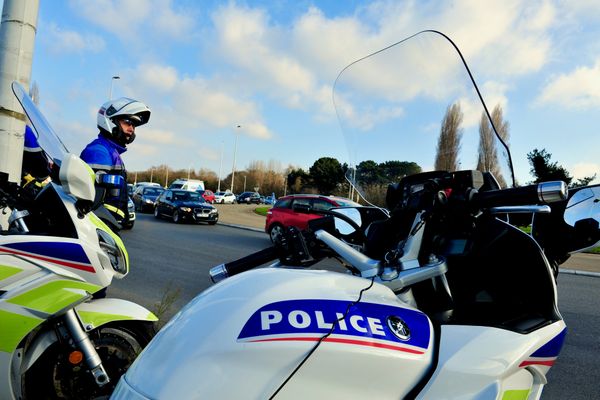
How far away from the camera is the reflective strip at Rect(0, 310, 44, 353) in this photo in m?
2.07

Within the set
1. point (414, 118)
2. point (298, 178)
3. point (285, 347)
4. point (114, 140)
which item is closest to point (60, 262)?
point (114, 140)

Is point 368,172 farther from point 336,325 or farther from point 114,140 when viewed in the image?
point 114,140

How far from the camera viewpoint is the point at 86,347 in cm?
213

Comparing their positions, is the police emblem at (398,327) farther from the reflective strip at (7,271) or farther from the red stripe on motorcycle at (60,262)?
the reflective strip at (7,271)

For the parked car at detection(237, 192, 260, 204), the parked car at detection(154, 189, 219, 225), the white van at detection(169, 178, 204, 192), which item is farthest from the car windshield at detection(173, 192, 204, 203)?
the parked car at detection(237, 192, 260, 204)

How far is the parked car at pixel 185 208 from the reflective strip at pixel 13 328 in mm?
15912

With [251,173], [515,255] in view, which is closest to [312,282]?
[515,255]

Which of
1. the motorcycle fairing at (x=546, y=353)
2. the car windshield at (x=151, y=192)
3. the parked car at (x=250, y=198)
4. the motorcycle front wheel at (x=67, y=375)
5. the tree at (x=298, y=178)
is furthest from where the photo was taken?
the parked car at (x=250, y=198)

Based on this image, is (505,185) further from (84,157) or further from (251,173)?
(251,173)

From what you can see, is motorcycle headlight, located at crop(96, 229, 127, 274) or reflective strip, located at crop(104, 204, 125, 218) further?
reflective strip, located at crop(104, 204, 125, 218)

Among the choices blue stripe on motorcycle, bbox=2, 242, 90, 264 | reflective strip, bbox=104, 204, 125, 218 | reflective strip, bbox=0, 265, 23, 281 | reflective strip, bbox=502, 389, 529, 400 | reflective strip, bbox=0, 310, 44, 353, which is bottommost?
reflective strip, bbox=0, 310, 44, 353

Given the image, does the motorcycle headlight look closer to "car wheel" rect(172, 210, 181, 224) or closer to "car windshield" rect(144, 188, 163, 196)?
"car wheel" rect(172, 210, 181, 224)

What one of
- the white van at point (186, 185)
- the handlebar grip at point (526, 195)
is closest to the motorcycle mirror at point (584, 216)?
the handlebar grip at point (526, 195)

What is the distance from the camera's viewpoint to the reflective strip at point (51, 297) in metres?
2.10
